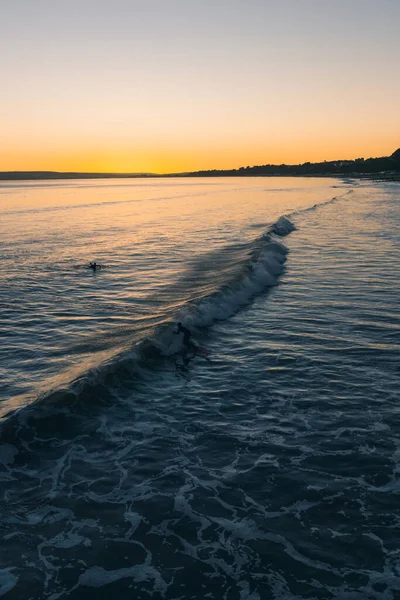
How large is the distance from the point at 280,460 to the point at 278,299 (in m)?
18.3

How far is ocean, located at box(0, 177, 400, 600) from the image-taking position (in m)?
10.2

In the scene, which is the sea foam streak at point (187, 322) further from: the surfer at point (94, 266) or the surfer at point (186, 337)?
the surfer at point (94, 266)

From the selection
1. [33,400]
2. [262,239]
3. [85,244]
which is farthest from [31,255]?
[33,400]

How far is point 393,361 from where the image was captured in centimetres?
2009

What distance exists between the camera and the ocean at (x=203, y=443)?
1016cm

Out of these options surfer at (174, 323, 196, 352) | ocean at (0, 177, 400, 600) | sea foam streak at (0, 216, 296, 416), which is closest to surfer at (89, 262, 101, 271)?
ocean at (0, 177, 400, 600)

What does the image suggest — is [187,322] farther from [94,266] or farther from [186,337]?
[94,266]

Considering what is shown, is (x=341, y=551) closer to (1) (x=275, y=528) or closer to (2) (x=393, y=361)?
(1) (x=275, y=528)

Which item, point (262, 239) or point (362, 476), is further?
point (262, 239)

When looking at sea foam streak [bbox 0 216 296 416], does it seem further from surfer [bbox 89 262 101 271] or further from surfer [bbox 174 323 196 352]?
surfer [bbox 89 262 101 271]

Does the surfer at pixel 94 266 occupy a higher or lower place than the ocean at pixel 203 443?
higher

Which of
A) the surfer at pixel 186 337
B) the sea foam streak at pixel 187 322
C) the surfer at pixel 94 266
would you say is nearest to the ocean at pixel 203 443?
the sea foam streak at pixel 187 322

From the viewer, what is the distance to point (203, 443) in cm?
1495

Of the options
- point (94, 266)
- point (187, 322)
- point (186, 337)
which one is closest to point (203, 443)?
point (186, 337)
